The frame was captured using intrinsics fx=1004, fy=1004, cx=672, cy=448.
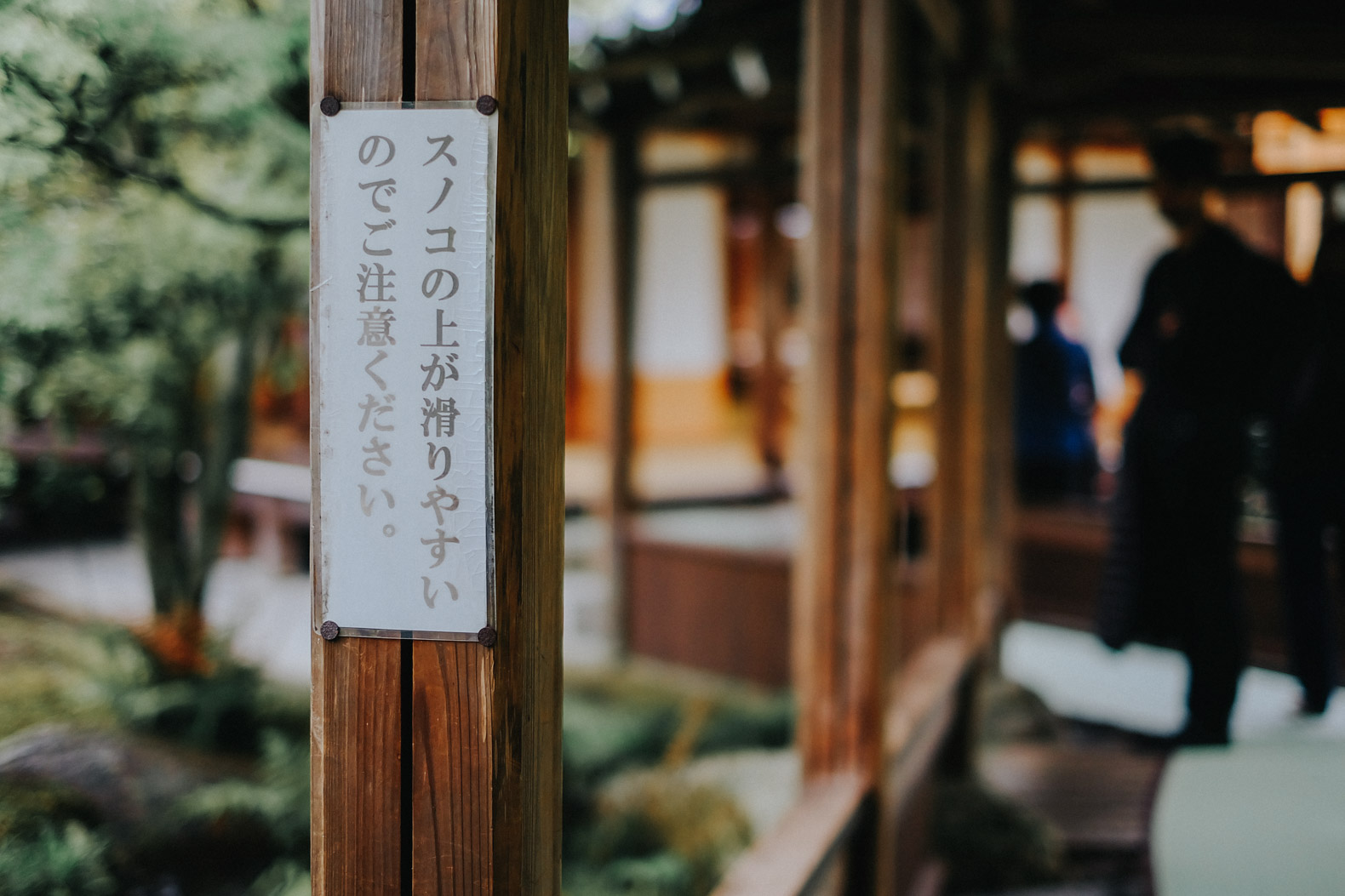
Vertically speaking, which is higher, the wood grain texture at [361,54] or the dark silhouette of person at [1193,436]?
the wood grain texture at [361,54]

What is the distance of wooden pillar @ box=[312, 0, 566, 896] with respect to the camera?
44.8 inches

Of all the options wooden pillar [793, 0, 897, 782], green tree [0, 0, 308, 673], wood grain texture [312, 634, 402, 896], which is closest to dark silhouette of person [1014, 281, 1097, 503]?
wooden pillar [793, 0, 897, 782]

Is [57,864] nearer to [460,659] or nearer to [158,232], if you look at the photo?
[460,659]

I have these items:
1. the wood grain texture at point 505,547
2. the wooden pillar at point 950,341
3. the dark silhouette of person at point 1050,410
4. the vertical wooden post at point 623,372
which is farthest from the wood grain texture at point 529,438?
the dark silhouette of person at point 1050,410

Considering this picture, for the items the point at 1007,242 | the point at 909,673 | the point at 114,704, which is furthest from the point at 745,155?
the point at 114,704

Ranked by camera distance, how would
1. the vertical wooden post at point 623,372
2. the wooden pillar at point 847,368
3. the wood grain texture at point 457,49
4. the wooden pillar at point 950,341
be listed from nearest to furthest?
the wood grain texture at point 457,49 < the wooden pillar at point 847,368 < the wooden pillar at point 950,341 < the vertical wooden post at point 623,372

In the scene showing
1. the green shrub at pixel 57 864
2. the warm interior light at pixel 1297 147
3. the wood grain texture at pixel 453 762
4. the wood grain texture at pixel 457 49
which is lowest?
the green shrub at pixel 57 864

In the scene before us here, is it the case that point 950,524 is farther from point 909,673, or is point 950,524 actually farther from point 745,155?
point 745,155

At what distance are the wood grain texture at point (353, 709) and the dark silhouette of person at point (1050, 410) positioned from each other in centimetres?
592

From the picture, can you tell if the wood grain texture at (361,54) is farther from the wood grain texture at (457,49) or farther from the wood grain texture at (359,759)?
the wood grain texture at (359,759)

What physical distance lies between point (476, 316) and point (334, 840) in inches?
25.5

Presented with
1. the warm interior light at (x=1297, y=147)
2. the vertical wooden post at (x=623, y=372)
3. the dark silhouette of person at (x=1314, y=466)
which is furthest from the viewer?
the warm interior light at (x=1297, y=147)

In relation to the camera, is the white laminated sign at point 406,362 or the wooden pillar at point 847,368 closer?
the white laminated sign at point 406,362

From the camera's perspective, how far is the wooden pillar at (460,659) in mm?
1138
